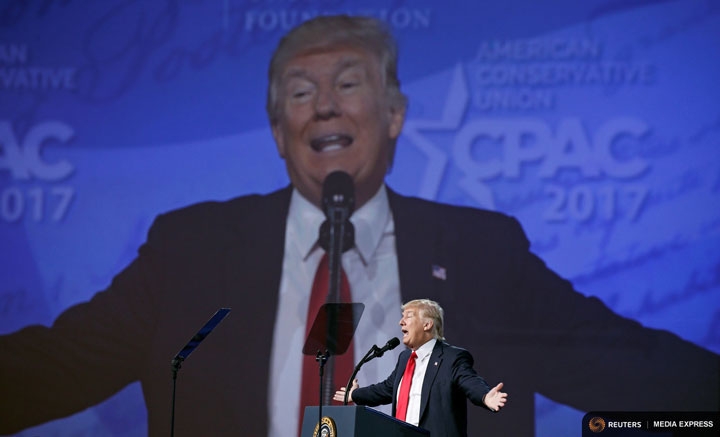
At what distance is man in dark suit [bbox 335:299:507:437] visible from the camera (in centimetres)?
394

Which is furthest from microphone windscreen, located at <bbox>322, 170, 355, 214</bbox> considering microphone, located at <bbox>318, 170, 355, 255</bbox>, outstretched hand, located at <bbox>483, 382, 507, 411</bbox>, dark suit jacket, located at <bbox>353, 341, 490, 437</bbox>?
outstretched hand, located at <bbox>483, 382, 507, 411</bbox>

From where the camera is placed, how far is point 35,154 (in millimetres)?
6688

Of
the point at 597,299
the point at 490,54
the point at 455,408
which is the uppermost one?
the point at 490,54

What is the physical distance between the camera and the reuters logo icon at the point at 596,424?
575 cm

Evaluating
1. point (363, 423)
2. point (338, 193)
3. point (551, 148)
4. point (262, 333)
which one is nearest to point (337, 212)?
point (338, 193)

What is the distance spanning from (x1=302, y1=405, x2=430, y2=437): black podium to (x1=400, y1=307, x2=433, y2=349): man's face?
1.41 ft

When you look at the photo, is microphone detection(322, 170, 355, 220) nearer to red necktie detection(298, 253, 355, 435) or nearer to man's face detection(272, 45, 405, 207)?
man's face detection(272, 45, 405, 207)

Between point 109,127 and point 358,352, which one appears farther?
point 109,127

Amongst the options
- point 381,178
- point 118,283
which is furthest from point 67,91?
point 381,178

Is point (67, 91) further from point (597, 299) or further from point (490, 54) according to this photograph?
point (597, 299)

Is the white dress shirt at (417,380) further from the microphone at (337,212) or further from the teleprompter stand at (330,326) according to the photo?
the microphone at (337,212)

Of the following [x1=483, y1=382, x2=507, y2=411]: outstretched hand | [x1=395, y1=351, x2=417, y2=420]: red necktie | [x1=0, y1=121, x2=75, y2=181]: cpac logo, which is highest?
[x1=0, y1=121, x2=75, y2=181]: cpac logo

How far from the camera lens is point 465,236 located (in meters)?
6.38

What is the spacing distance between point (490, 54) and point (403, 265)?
1541 millimetres
